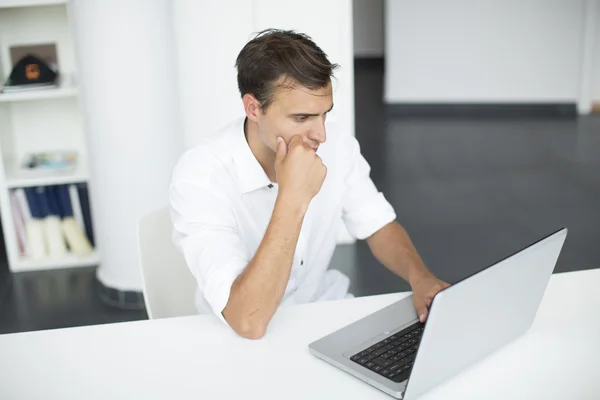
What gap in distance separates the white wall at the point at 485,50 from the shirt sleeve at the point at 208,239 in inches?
199

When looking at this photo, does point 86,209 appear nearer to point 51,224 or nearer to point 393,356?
point 51,224

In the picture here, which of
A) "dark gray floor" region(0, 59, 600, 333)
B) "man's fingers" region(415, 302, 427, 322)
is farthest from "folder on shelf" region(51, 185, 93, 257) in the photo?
"man's fingers" region(415, 302, 427, 322)

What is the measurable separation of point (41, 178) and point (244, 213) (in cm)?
206

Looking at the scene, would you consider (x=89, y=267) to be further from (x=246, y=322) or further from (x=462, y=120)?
(x=462, y=120)

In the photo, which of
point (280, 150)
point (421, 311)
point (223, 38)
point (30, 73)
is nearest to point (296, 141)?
point (280, 150)

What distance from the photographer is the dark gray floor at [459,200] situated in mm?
3613

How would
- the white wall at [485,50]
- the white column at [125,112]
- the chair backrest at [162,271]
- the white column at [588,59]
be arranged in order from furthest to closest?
the white wall at [485,50]
the white column at [588,59]
the white column at [125,112]
the chair backrest at [162,271]

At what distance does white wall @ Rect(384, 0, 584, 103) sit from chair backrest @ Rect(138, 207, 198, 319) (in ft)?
16.1

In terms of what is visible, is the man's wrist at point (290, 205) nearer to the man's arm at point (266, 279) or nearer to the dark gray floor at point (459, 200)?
the man's arm at point (266, 279)

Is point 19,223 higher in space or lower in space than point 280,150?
lower

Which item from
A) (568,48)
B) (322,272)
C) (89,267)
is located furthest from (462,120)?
(322,272)

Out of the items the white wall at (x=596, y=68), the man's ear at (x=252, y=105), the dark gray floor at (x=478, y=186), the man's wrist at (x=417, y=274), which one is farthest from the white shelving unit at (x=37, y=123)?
the white wall at (x=596, y=68)

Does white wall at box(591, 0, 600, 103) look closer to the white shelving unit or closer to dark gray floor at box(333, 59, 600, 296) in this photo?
dark gray floor at box(333, 59, 600, 296)

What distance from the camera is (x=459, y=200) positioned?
15.3 ft
